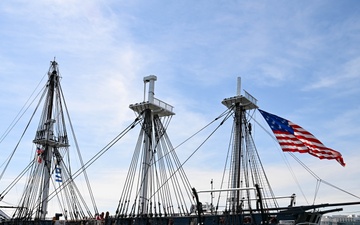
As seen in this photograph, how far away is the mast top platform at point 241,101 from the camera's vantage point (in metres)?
46.7

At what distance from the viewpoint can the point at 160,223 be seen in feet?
127

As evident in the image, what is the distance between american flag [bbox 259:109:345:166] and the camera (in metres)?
30.5

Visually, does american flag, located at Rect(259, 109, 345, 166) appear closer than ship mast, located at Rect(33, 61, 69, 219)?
Yes

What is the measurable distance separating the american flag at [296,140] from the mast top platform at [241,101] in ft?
35.8

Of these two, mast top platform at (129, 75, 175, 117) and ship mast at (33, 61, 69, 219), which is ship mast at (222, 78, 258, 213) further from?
ship mast at (33, 61, 69, 219)

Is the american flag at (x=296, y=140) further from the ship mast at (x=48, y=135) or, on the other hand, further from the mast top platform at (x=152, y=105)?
the ship mast at (x=48, y=135)

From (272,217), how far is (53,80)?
118 ft

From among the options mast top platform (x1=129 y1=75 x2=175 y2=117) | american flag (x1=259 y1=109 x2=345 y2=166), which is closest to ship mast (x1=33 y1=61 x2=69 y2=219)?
mast top platform (x1=129 y1=75 x2=175 y2=117)

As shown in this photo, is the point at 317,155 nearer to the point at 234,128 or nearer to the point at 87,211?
the point at 234,128

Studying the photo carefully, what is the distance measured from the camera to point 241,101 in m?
46.9

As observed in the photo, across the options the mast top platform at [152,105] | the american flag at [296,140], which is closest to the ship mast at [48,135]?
the mast top platform at [152,105]

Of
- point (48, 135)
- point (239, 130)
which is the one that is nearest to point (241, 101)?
point (239, 130)

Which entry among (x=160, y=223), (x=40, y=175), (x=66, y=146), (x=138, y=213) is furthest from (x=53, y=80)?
(x=160, y=223)

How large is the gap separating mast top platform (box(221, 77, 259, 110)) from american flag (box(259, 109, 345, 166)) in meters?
10.9
